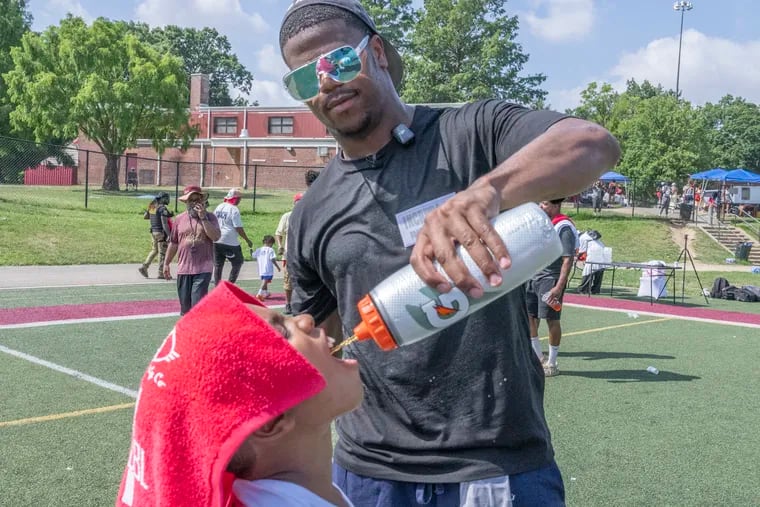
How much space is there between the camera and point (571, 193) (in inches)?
71.9

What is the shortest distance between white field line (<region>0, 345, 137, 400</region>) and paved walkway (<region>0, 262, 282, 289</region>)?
681cm

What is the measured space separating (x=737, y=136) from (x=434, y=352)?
98097 mm

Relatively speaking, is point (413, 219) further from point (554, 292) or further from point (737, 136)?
point (737, 136)

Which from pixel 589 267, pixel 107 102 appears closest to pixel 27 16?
pixel 107 102

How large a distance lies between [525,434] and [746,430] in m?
5.45

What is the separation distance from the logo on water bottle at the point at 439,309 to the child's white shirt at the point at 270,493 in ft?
1.63

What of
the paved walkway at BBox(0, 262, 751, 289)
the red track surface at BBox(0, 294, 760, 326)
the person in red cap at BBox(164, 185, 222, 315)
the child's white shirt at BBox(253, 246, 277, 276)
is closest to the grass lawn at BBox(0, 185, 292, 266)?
the paved walkway at BBox(0, 262, 751, 289)

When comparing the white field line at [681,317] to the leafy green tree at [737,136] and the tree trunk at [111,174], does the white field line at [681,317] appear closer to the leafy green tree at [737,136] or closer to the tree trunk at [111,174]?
the tree trunk at [111,174]

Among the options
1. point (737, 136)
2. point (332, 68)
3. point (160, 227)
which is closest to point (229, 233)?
point (160, 227)

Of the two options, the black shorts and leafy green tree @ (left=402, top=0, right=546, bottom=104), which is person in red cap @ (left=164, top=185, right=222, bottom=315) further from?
leafy green tree @ (left=402, top=0, right=546, bottom=104)

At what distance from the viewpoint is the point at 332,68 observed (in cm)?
234

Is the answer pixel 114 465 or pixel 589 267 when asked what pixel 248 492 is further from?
pixel 589 267

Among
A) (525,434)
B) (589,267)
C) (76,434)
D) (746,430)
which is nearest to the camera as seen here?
(525,434)

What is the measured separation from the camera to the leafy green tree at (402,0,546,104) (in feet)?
157
